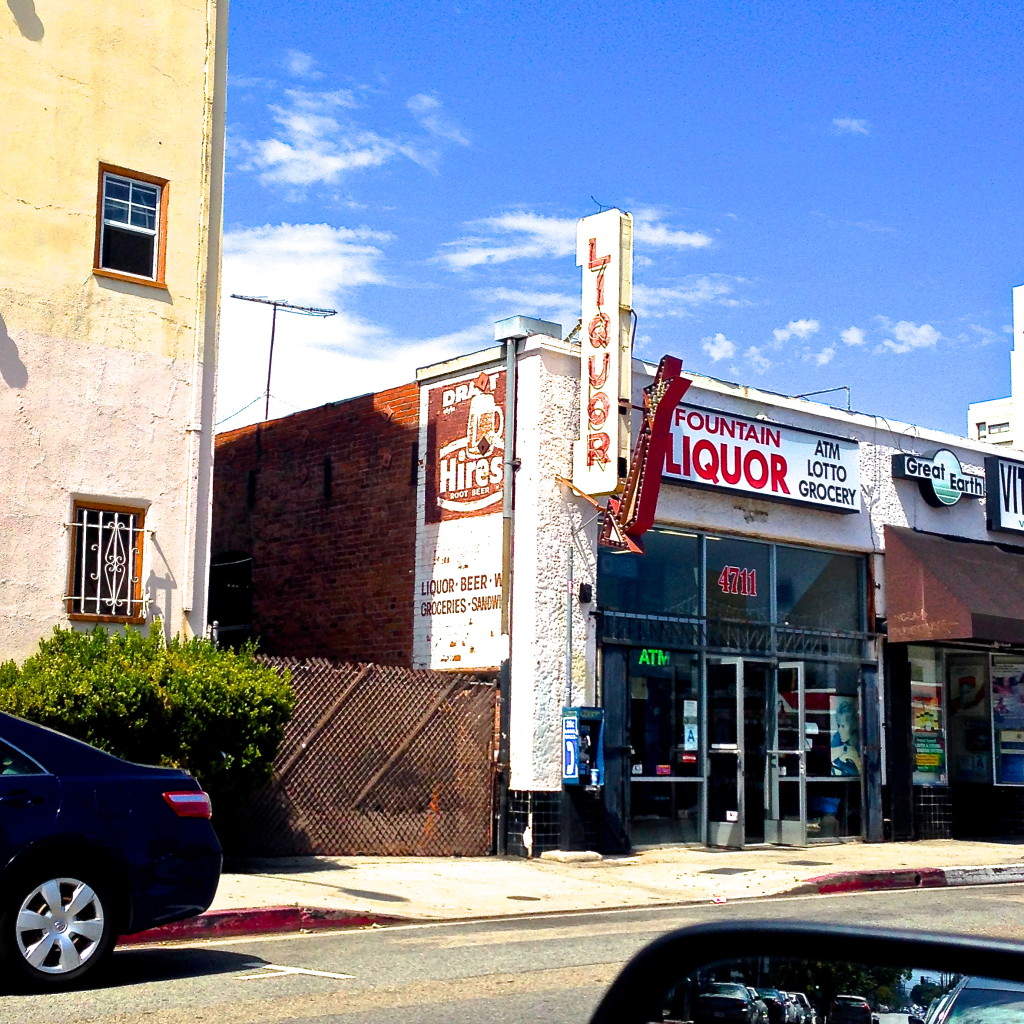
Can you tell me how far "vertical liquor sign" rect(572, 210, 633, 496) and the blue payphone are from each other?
2590 mm

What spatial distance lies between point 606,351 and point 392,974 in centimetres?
956

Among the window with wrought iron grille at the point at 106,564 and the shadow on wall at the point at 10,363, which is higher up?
the shadow on wall at the point at 10,363

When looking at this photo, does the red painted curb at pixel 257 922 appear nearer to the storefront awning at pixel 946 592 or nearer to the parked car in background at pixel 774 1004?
the parked car in background at pixel 774 1004

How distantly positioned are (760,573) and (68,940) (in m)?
13.4

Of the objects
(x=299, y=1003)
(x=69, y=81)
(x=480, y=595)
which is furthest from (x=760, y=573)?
(x=299, y=1003)

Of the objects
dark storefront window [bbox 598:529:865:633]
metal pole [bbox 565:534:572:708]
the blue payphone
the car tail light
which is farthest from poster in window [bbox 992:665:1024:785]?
the car tail light

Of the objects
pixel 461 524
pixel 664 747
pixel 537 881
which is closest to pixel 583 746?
pixel 664 747

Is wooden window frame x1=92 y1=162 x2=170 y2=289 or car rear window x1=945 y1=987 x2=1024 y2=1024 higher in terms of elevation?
wooden window frame x1=92 y1=162 x2=170 y2=289

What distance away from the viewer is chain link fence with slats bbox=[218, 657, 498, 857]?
49.4 feet

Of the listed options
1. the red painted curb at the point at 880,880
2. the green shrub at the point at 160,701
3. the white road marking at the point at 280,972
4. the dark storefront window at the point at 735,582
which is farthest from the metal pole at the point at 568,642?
the white road marking at the point at 280,972

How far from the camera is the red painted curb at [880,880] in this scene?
15492mm

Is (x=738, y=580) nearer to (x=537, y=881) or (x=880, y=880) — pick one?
(x=880, y=880)

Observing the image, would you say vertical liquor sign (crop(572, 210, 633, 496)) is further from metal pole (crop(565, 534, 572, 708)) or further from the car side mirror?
the car side mirror

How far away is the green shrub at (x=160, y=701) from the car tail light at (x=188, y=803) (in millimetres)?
4222
